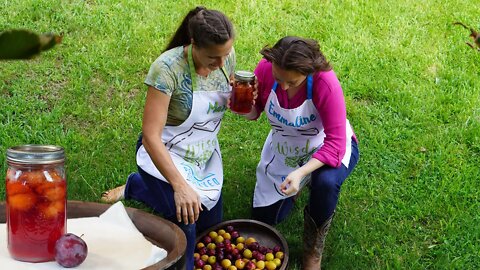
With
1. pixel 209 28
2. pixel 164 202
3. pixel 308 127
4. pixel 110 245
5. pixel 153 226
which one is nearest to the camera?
pixel 110 245

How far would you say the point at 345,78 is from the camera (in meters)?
4.80

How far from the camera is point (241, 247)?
131 inches

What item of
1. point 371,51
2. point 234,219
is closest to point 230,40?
point 234,219

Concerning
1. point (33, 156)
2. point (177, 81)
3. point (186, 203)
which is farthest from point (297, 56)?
point (33, 156)

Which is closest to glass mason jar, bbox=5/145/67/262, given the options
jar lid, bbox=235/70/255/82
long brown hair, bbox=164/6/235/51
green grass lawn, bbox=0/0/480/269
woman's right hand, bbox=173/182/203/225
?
woman's right hand, bbox=173/182/203/225

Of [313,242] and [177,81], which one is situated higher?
[177,81]

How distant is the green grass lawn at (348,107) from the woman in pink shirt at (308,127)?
348mm

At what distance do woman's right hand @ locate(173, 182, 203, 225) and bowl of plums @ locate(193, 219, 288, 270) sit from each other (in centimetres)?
47

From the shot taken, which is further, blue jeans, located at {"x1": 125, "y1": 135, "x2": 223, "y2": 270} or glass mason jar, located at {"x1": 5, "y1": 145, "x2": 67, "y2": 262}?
blue jeans, located at {"x1": 125, "y1": 135, "x2": 223, "y2": 270}

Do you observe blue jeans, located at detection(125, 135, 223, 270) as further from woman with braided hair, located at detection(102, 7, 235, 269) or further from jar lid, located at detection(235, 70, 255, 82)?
jar lid, located at detection(235, 70, 255, 82)

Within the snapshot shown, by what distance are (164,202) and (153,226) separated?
34.9 inches

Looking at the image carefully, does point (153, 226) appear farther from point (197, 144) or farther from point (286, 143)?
point (286, 143)

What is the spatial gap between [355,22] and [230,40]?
2.75 m

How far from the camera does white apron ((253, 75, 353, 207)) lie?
318 cm
